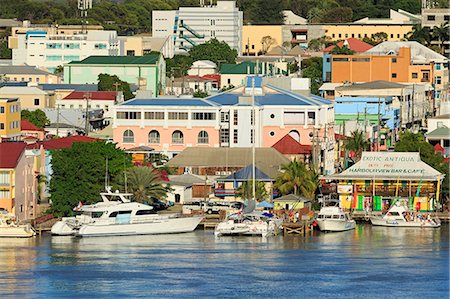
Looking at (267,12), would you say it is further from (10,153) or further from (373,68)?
(10,153)

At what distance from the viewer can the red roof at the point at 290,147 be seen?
3234 cm

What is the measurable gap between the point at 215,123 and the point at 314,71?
19.6 meters

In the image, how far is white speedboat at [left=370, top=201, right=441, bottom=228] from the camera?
2762cm

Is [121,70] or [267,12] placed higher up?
[267,12]

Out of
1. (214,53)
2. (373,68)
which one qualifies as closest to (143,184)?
(373,68)

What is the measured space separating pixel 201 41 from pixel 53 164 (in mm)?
38615

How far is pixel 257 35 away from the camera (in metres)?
70.8

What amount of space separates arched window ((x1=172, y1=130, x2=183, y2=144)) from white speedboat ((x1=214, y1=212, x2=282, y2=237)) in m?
7.10

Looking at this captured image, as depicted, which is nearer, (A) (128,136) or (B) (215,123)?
(B) (215,123)

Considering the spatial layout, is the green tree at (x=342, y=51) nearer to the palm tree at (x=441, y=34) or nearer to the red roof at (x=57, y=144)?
the palm tree at (x=441, y=34)

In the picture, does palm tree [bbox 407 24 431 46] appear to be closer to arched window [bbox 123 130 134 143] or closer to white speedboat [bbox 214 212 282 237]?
arched window [bbox 123 130 134 143]

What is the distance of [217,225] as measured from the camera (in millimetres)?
26719

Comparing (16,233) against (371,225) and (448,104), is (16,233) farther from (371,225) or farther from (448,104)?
(448,104)

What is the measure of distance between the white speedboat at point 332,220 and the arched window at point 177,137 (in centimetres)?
694
